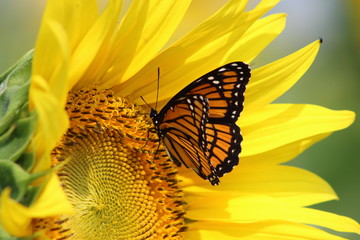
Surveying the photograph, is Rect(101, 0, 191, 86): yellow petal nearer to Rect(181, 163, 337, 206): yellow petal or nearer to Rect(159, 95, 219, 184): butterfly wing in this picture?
Rect(159, 95, 219, 184): butterfly wing

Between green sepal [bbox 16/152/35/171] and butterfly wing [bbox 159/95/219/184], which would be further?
butterfly wing [bbox 159/95/219/184]

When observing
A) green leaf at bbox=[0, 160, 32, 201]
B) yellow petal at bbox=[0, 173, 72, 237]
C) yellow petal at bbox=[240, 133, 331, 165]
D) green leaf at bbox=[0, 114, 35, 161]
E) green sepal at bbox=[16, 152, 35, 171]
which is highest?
yellow petal at bbox=[240, 133, 331, 165]

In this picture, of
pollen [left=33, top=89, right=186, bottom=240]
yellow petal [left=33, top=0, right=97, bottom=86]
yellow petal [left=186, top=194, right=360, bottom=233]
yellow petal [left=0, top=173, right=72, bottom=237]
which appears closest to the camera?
yellow petal [left=0, top=173, right=72, bottom=237]

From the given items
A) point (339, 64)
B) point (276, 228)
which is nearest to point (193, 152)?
point (276, 228)

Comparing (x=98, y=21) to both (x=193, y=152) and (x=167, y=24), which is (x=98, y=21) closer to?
(x=167, y=24)

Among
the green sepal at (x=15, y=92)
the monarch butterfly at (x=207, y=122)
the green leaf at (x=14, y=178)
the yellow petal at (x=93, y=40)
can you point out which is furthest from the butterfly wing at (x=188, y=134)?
the green leaf at (x=14, y=178)

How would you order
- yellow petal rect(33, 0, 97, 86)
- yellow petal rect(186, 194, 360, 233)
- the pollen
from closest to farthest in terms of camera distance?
yellow petal rect(33, 0, 97, 86) < the pollen < yellow petal rect(186, 194, 360, 233)

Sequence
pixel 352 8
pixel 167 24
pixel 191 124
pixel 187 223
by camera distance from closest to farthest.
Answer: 1. pixel 167 24
2. pixel 191 124
3. pixel 187 223
4. pixel 352 8

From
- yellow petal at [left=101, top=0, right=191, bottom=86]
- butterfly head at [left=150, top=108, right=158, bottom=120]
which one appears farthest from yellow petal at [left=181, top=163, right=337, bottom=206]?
yellow petal at [left=101, top=0, right=191, bottom=86]
